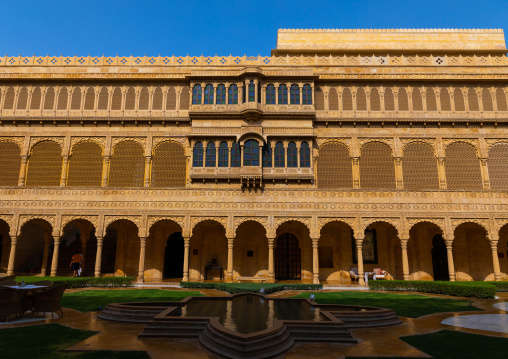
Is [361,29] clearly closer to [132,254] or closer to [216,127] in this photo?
[216,127]

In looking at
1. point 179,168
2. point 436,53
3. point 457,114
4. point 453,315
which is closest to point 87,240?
point 179,168

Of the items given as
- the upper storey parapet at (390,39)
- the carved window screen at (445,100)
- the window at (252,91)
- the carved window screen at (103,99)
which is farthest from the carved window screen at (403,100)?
the carved window screen at (103,99)

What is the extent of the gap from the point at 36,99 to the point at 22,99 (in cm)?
115

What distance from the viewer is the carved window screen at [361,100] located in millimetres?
30609

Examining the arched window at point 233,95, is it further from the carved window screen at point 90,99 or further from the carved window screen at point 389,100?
the carved window screen at point 389,100

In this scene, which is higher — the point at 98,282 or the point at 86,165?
the point at 86,165

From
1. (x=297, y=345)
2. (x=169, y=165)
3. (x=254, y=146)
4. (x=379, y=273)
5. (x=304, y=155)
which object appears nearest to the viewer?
(x=297, y=345)

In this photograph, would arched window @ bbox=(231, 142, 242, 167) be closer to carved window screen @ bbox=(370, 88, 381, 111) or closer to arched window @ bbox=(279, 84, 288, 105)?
Result: arched window @ bbox=(279, 84, 288, 105)

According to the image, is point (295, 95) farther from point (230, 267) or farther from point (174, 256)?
point (174, 256)

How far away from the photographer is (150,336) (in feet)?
29.8

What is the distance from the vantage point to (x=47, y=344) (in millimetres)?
8180

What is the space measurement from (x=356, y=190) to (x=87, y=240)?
21940 mm

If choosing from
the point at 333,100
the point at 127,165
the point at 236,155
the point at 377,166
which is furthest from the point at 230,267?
the point at 333,100

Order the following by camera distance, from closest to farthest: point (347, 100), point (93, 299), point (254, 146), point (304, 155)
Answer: point (93, 299)
point (254, 146)
point (304, 155)
point (347, 100)
